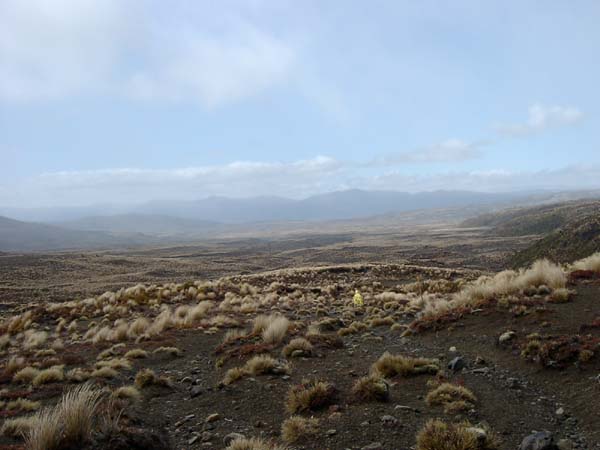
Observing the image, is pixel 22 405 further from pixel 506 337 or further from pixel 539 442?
pixel 506 337

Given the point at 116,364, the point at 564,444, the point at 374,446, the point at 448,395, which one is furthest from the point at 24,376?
the point at 564,444

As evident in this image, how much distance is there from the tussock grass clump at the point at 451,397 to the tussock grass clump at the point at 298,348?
457 centimetres

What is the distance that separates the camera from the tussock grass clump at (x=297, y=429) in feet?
21.3

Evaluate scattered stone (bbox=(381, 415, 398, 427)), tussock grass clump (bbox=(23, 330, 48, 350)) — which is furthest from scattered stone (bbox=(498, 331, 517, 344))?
tussock grass clump (bbox=(23, 330, 48, 350))

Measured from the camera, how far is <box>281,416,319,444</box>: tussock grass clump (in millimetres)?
6482

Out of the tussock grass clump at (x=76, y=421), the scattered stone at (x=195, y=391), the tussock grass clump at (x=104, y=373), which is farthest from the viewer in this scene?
the tussock grass clump at (x=104, y=373)

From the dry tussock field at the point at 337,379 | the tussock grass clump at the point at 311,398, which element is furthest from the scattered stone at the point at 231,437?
the tussock grass clump at the point at 311,398

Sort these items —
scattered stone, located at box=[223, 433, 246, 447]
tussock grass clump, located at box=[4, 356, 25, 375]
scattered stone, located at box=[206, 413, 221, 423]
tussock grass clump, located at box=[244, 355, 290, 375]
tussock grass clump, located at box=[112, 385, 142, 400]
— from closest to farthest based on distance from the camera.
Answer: scattered stone, located at box=[223, 433, 246, 447] → scattered stone, located at box=[206, 413, 221, 423] → tussock grass clump, located at box=[112, 385, 142, 400] → tussock grass clump, located at box=[244, 355, 290, 375] → tussock grass clump, located at box=[4, 356, 25, 375]

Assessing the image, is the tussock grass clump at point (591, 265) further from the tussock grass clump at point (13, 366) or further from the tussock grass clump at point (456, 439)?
the tussock grass clump at point (13, 366)

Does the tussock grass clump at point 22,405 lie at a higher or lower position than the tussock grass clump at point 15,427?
lower

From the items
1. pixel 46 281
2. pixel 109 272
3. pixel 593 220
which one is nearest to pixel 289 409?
pixel 593 220

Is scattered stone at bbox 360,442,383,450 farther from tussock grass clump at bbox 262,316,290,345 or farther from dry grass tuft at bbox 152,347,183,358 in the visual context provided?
dry grass tuft at bbox 152,347,183,358

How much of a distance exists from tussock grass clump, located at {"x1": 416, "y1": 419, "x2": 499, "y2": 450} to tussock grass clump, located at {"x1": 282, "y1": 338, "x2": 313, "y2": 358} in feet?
19.0

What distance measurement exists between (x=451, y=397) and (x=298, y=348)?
5.32 m
